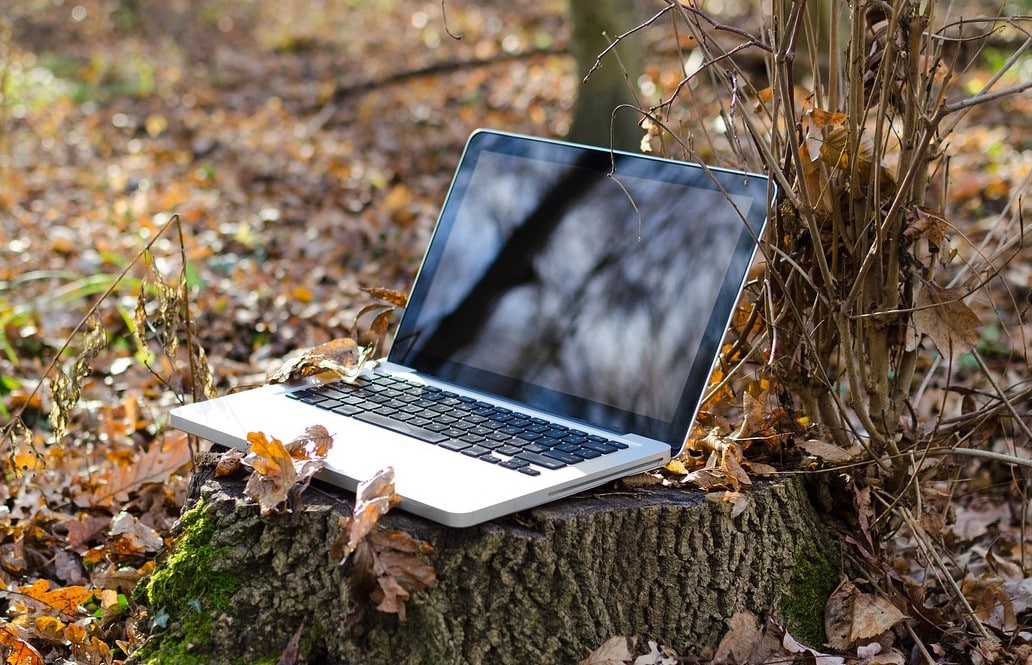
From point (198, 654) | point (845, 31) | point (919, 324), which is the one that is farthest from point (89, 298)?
point (845, 31)

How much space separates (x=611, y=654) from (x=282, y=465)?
0.76 metres

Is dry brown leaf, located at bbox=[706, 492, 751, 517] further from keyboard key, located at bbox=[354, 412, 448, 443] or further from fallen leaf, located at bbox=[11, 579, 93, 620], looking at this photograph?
fallen leaf, located at bbox=[11, 579, 93, 620]

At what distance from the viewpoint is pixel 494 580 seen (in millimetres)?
1948

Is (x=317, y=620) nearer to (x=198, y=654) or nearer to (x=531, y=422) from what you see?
(x=198, y=654)

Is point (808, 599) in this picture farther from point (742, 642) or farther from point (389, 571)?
point (389, 571)

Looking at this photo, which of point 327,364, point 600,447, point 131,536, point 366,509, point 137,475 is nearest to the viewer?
point 366,509

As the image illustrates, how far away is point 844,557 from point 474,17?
1028cm

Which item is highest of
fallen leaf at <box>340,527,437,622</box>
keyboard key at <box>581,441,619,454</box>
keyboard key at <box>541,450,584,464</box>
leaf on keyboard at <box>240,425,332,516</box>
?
keyboard key at <box>581,441,619,454</box>

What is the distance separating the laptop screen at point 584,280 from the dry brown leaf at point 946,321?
44cm

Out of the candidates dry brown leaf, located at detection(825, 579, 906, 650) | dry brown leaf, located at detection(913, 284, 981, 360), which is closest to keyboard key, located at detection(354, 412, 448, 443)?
dry brown leaf, located at detection(825, 579, 906, 650)

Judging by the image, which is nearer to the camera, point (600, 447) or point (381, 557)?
point (381, 557)

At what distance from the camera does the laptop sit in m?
2.00

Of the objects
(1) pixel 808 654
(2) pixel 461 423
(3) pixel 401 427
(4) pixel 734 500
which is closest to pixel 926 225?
(4) pixel 734 500

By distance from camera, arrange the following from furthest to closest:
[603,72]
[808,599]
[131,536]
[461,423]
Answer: [603,72], [131,536], [808,599], [461,423]
